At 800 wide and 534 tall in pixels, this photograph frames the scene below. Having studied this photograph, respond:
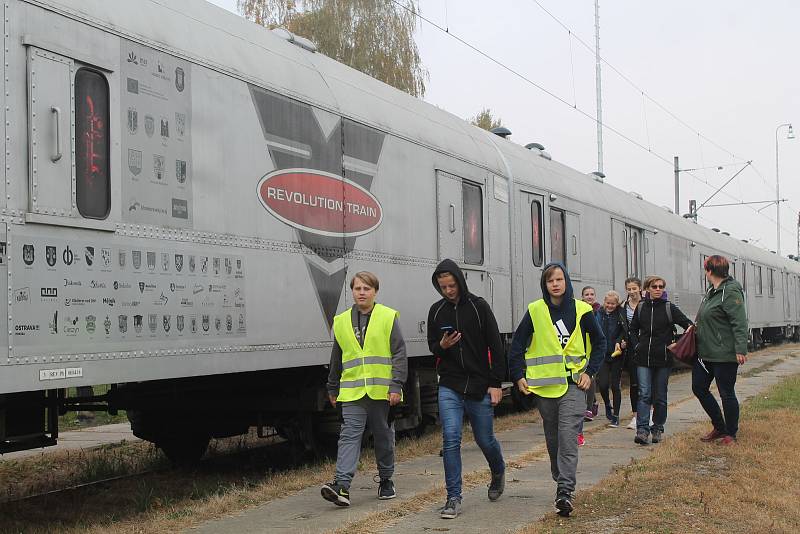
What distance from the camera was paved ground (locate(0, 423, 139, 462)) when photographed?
10.7 m

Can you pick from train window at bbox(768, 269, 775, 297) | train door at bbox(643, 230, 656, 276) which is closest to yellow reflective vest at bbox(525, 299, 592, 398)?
train door at bbox(643, 230, 656, 276)

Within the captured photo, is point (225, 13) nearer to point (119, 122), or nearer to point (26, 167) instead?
point (119, 122)

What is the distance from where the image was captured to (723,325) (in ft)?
30.8

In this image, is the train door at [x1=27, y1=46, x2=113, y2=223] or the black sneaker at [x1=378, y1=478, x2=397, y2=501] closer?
the train door at [x1=27, y1=46, x2=113, y2=223]

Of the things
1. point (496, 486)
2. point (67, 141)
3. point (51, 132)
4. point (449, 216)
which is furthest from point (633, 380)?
point (51, 132)

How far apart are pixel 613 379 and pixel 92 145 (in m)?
7.36

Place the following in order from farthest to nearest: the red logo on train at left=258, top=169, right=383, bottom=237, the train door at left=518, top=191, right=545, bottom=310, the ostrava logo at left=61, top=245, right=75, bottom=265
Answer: the train door at left=518, top=191, right=545, bottom=310 → the red logo on train at left=258, top=169, right=383, bottom=237 → the ostrava logo at left=61, top=245, right=75, bottom=265

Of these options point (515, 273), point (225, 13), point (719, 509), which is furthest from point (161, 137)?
point (515, 273)

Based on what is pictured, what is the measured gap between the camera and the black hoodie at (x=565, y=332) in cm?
670

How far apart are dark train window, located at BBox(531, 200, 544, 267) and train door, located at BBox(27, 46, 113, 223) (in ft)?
25.3

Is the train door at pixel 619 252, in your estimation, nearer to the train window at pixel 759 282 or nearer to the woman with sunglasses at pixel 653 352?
the woman with sunglasses at pixel 653 352

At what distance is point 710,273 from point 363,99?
370cm

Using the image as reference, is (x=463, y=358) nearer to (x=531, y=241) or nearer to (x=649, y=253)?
(x=531, y=241)

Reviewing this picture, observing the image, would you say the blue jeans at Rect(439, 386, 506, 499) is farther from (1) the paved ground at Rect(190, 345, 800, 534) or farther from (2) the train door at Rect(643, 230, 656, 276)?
(2) the train door at Rect(643, 230, 656, 276)
